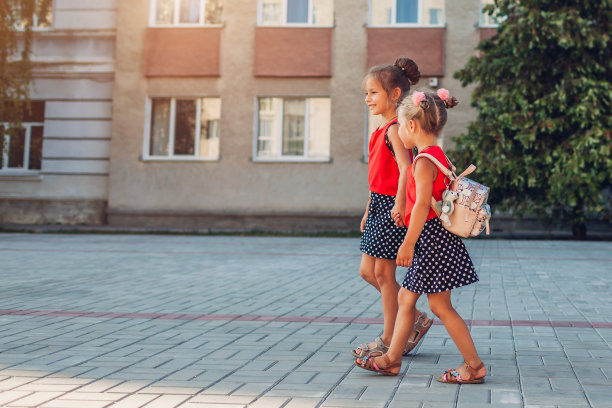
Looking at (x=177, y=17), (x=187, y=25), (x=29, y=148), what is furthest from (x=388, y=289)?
(x=29, y=148)

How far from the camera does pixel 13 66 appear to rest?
1925 centimetres

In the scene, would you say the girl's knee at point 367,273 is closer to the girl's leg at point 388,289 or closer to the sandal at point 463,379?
the girl's leg at point 388,289

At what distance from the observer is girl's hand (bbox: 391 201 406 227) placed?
4191 millimetres

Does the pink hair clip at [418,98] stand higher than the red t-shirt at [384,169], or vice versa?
the pink hair clip at [418,98]

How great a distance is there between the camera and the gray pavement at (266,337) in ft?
12.1

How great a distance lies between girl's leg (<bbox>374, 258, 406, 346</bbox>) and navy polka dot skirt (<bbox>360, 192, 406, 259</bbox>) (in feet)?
0.18

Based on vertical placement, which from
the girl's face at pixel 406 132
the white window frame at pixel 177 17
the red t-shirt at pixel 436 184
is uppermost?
the white window frame at pixel 177 17

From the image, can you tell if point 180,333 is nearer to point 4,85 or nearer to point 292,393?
point 292,393

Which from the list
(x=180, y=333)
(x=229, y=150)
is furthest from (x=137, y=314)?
(x=229, y=150)

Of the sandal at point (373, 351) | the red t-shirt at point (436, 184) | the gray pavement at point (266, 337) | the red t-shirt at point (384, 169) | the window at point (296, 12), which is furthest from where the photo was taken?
the window at point (296, 12)

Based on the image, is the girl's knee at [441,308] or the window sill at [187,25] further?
the window sill at [187,25]

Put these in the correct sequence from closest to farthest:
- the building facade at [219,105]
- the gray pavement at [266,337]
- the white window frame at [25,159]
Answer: the gray pavement at [266,337] → the building facade at [219,105] → the white window frame at [25,159]

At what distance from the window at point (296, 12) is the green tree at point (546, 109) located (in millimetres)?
4885

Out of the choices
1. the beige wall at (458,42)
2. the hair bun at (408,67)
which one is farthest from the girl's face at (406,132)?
the beige wall at (458,42)
